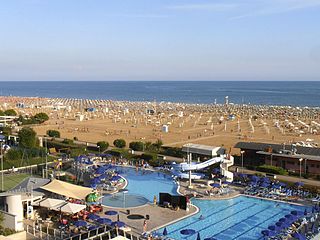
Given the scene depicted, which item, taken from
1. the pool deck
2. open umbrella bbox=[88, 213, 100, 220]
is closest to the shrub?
the pool deck

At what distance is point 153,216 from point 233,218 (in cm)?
402

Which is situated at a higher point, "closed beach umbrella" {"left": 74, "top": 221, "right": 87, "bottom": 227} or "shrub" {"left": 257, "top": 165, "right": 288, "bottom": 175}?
"closed beach umbrella" {"left": 74, "top": 221, "right": 87, "bottom": 227}

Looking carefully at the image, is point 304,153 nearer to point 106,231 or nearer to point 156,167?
point 156,167

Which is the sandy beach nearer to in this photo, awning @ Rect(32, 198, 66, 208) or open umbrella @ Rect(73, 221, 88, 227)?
awning @ Rect(32, 198, 66, 208)

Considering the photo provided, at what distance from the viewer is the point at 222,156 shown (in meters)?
30.4

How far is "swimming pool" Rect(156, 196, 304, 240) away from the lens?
18500 mm

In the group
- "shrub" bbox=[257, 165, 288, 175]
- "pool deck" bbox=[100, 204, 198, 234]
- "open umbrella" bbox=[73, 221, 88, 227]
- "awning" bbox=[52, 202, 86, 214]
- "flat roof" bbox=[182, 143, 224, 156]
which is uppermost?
"flat roof" bbox=[182, 143, 224, 156]

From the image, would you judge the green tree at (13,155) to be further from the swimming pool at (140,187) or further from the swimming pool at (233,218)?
the swimming pool at (233,218)

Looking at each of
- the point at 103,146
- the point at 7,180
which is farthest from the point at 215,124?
the point at 7,180

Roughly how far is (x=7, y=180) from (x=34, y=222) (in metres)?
9.47

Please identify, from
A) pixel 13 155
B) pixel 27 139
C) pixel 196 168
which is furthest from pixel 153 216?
pixel 27 139

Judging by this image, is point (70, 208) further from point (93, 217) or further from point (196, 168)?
point (196, 168)

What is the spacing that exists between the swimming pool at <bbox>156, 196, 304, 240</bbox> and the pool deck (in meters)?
0.41

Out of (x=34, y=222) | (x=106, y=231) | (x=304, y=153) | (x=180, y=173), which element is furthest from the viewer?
(x=304, y=153)
